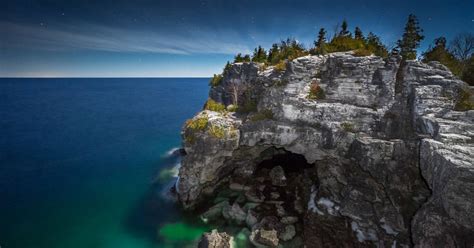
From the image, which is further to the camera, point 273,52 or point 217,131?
point 273,52

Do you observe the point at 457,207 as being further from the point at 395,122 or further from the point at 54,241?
the point at 54,241

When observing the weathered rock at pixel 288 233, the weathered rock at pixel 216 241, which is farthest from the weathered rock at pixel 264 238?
the weathered rock at pixel 216 241

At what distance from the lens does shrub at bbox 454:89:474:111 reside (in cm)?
1553

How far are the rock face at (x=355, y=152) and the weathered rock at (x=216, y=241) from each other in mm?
2749

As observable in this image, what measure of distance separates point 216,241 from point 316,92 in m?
17.5

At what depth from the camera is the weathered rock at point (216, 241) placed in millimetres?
17484

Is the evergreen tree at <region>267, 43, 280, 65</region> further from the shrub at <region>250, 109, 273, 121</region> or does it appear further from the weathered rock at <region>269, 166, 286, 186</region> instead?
the weathered rock at <region>269, 166, 286, 186</region>

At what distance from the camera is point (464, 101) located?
15805 millimetres

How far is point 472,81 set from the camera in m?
22.0

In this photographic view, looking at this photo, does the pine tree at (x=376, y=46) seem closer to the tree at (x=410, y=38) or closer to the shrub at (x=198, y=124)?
the tree at (x=410, y=38)

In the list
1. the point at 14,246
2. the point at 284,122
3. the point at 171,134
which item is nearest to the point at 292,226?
the point at 284,122

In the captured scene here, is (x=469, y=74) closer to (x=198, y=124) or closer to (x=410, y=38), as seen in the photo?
(x=410, y=38)

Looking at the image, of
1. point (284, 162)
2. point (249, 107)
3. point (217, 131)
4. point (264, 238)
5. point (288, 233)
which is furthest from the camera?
point (284, 162)

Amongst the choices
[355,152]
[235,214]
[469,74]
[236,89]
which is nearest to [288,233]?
[235,214]
